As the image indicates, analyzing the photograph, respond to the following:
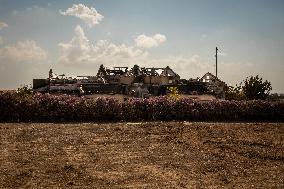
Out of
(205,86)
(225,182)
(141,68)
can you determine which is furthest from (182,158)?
(141,68)

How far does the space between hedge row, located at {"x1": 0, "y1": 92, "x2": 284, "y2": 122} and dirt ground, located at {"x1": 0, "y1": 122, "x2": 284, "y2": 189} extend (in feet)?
10.6

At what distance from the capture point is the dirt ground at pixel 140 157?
8859 millimetres

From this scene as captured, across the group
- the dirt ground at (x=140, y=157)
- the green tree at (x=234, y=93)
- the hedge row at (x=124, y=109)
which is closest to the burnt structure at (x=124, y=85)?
the green tree at (x=234, y=93)

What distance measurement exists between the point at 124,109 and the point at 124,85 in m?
12.8

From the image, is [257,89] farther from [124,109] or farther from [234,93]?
[124,109]

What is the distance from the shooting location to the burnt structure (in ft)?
105

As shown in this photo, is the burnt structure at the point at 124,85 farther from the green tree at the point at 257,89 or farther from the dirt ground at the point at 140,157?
the dirt ground at the point at 140,157

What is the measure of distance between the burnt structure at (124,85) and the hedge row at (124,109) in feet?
32.8

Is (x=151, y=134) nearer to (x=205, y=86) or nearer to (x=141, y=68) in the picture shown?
(x=205, y=86)

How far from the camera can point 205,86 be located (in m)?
36.4

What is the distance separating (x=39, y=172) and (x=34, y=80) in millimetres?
28140

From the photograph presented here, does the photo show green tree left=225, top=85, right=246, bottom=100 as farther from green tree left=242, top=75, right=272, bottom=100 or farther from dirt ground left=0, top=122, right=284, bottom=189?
dirt ground left=0, top=122, right=284, bottom=189

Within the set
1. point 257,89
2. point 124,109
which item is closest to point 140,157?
point 124,109

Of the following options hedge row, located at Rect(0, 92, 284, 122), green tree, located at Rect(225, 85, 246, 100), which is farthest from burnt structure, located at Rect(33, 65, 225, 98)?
hedge row, located at Rect(0, 92, 284, 122)
